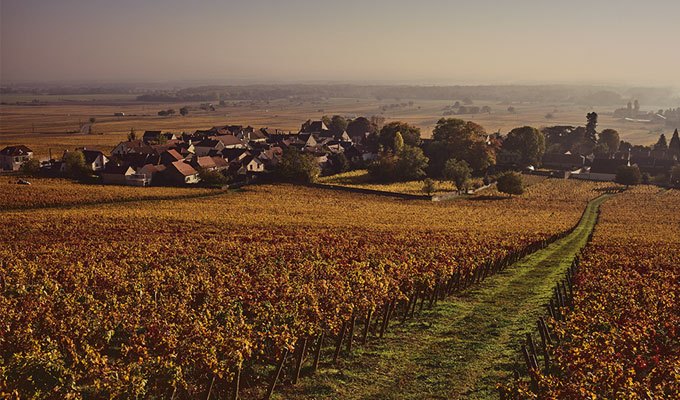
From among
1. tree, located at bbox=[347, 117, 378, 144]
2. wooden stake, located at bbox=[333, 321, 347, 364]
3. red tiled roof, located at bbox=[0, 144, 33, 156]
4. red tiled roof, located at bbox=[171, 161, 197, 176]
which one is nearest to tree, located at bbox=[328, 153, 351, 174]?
red tiled roof, located at bbox=[171, 161, 197, 176]

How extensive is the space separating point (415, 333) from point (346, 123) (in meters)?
164

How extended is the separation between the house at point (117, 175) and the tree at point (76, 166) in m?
4.19

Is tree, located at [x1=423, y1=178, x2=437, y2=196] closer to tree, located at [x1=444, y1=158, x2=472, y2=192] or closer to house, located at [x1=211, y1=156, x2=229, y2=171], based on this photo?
tree, located at [x1=444, y1=158, x2=472, y2=192]

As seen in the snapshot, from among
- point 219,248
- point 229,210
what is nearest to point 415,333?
point 219,248

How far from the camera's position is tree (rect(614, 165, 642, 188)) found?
3885 inches

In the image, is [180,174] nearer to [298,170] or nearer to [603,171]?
[298,170]

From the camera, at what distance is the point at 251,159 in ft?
324

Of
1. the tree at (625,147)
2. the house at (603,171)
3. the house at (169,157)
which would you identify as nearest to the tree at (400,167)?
the house at (169,157)

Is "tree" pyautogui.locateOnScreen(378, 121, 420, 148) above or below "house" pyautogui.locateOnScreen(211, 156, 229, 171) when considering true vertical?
above

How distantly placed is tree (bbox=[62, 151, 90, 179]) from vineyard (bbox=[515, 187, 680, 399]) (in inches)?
3078

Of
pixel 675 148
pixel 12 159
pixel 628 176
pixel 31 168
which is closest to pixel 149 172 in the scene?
pixel 31 168

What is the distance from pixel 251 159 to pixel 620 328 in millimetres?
85822

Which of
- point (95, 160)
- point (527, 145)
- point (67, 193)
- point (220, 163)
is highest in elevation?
point (527, 145)

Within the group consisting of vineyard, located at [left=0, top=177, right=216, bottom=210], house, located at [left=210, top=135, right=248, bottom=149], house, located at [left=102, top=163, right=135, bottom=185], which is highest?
house, located at [left=210, top=135, right=248, bottom=149]
